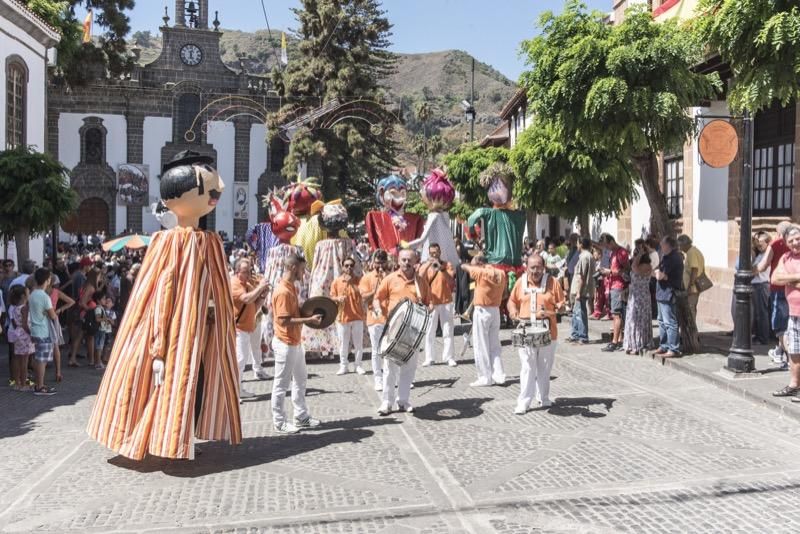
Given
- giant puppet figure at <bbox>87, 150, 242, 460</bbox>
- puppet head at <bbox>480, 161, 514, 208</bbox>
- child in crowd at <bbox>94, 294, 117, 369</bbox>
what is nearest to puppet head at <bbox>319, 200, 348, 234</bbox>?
puppet head at <bbox>480, 161, 514, 208</bbox>

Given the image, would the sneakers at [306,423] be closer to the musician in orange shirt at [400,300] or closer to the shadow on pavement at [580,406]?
the musician in orange shirt at [400,300]

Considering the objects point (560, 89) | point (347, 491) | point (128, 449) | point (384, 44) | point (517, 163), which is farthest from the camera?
point (384, 44)

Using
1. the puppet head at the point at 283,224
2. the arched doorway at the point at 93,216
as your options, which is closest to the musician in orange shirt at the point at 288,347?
the puppet head at the point at 283,224

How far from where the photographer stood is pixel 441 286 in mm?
11375

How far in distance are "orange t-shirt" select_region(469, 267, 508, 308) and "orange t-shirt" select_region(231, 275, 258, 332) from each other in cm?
263

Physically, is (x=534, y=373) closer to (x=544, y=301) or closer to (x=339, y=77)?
(x=544, y=301)

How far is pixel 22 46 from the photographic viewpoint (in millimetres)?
19422

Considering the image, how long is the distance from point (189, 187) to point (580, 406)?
453cm

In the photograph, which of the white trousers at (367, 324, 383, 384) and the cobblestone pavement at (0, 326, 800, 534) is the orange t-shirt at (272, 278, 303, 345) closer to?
the cobblestone pavement at (0, 326, 800, 534)

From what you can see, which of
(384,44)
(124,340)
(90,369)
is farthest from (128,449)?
(384,44)

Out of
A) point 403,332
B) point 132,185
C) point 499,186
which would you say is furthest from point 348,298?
point 132,185

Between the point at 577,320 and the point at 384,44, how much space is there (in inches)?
1158

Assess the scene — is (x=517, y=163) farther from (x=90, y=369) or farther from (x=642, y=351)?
(x=90, y=369)

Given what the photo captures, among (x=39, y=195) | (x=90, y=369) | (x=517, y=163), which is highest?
(x=517, y=163)
